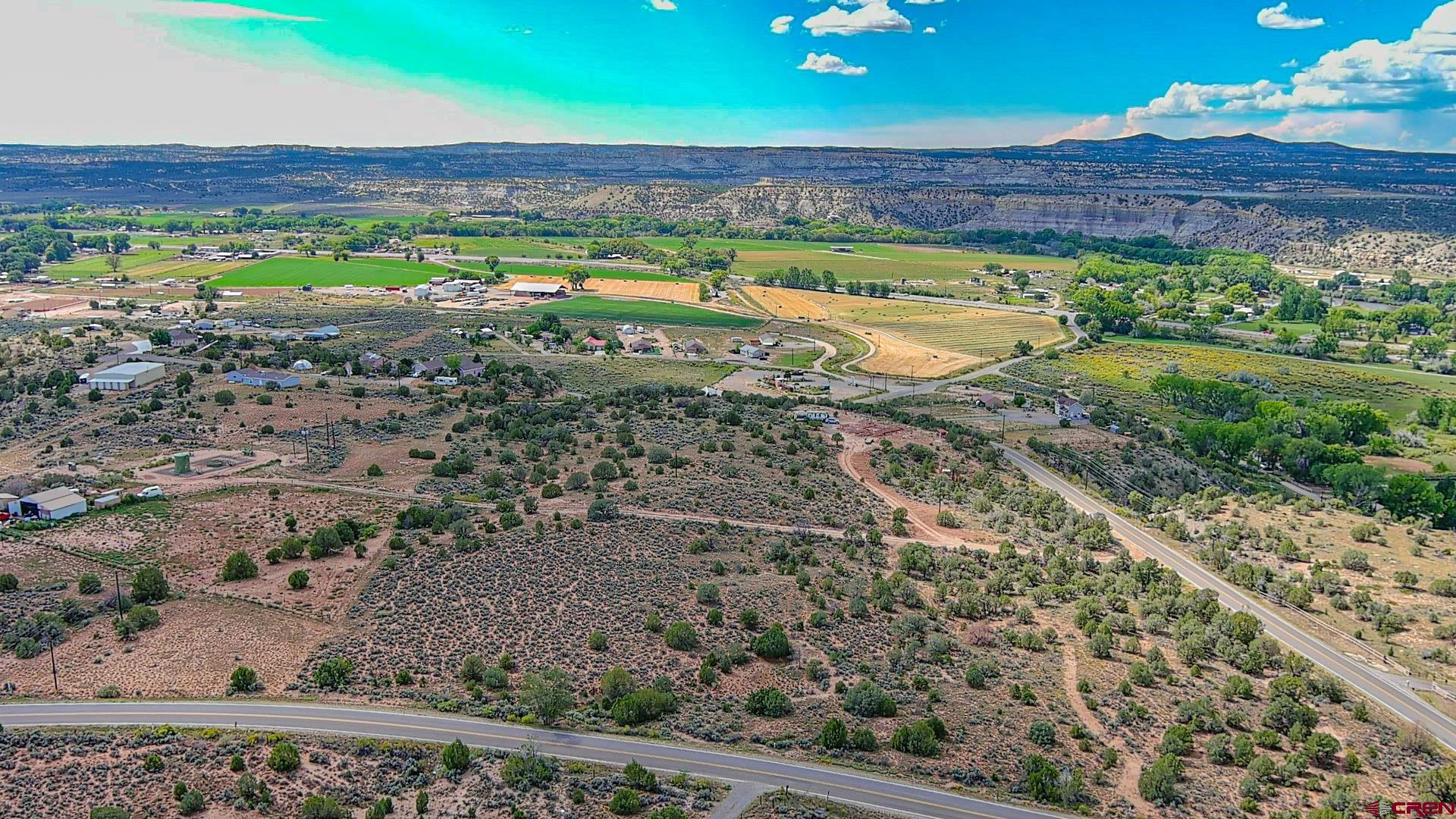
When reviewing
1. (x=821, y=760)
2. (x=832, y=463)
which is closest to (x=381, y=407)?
(x=832, y=463)

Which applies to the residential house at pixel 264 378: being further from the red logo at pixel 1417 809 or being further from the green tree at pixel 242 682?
the red logo at pixel 1417 809

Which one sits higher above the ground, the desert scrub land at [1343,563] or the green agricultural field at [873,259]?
the green agricultural field at [873,259]

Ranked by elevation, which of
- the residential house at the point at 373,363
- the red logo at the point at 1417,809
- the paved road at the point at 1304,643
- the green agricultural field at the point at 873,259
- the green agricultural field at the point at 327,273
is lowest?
the paved road at the point at 1304,643

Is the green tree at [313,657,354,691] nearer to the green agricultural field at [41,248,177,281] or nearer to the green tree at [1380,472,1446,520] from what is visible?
the green tree at [1380,472,1446,520]

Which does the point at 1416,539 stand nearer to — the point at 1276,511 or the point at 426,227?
the point at 1276,511

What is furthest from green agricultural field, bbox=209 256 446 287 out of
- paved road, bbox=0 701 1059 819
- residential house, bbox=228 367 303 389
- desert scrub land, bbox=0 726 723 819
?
desert scrub land, bbox=0 726 723 819

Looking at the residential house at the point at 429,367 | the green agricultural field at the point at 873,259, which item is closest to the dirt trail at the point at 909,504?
the residential house at the point at 429,367
